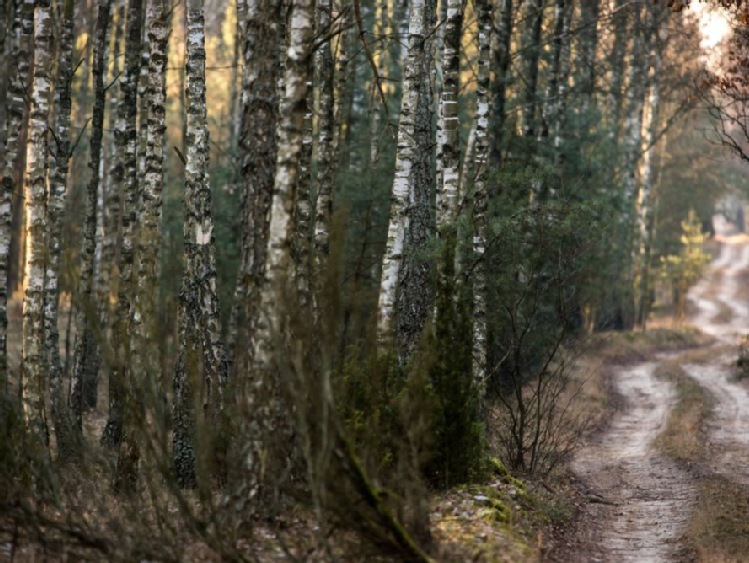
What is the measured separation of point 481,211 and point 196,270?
14.0ft

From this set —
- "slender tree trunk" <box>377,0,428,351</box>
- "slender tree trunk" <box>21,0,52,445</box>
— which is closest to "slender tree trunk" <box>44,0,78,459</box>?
"slender tree trunk" <box>21,0,52,445</box>

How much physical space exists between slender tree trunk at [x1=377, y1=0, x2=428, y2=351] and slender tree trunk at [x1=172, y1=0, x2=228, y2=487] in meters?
2.26

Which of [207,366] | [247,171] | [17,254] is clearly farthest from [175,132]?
[247,171]

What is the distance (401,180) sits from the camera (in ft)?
44.9

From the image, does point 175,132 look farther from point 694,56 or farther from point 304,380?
point 304,380

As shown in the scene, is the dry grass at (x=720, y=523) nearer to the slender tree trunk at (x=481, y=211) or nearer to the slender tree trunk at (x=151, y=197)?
the slender tree trunk at (x=481, y=211)

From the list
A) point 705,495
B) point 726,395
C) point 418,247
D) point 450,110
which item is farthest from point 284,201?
point 726,395

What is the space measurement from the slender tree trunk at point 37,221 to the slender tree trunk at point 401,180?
422 cm

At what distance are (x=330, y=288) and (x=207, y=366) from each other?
616cm

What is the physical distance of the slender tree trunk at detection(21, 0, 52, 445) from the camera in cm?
1134

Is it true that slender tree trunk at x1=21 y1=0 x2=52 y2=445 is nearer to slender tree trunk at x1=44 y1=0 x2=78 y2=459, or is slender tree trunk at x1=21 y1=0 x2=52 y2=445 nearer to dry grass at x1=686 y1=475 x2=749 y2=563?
slender tree trunk at x1=44 y1=0 x2=78 y2=459

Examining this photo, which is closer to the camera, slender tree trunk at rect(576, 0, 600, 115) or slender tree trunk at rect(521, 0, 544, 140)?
slender tree trunk at rect(521, 0, 544, 140)

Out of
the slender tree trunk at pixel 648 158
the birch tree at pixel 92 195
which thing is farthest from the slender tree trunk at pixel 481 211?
the slender tree trunk at pixel 648 158

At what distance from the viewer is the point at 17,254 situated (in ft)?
110
